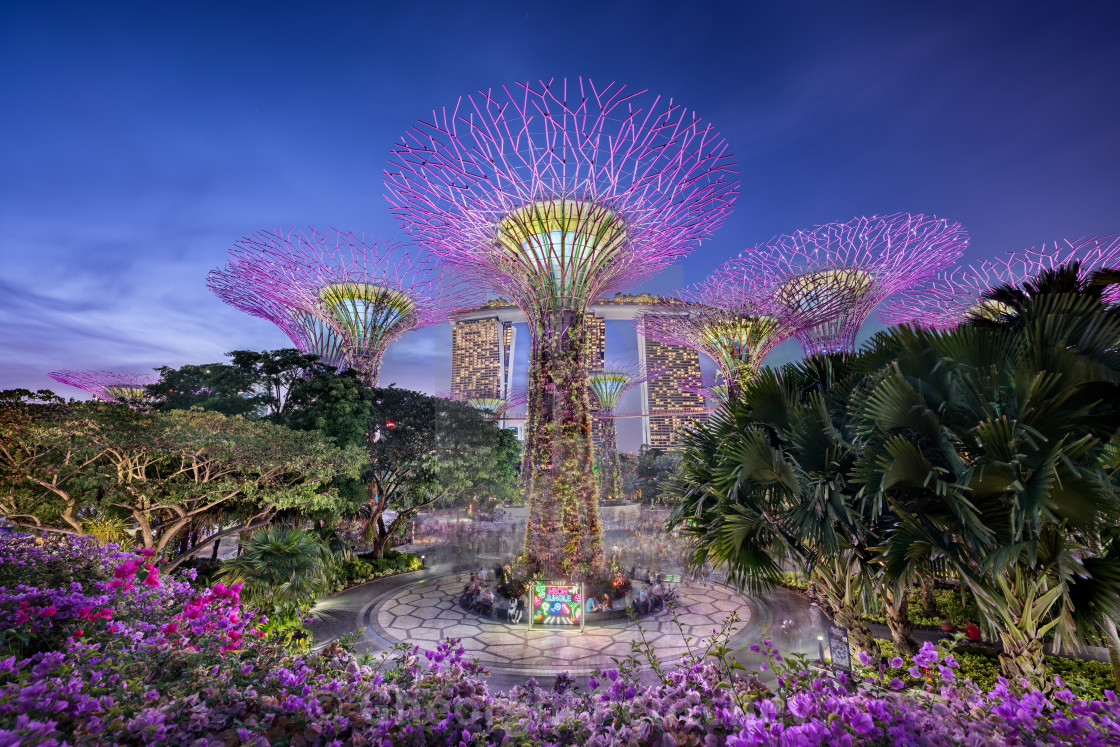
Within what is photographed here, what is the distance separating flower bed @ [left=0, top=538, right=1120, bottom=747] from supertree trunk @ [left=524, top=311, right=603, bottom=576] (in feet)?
34.0

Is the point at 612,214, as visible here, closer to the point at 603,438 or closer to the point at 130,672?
the point at 130,672

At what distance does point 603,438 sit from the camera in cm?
4656

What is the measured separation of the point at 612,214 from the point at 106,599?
12.3 m

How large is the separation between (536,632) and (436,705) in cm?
1016

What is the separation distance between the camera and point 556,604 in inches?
464

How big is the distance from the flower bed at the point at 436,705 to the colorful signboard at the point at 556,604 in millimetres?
9035

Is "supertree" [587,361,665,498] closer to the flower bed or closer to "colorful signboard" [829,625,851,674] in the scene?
"colorful signboard" [829,625,851,674]

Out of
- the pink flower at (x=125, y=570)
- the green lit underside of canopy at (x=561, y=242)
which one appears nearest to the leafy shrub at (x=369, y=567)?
the green lit underside of canopy at (x=561, y=242)

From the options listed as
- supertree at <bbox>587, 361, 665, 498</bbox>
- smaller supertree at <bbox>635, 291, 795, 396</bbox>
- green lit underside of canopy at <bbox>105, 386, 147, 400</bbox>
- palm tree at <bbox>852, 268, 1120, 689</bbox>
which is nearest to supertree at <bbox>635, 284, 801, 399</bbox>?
smaller supertree at <bbox>635, 291, 795, 396</bbox>

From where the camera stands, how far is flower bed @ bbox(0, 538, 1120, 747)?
6.43 ft

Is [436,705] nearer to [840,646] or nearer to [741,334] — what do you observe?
[840,646]

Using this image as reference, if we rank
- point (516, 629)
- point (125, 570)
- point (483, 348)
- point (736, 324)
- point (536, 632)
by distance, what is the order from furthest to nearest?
point (483, 348)
point (736, 324)
point (516, 629)
point (536, 632)
point (125, 570)

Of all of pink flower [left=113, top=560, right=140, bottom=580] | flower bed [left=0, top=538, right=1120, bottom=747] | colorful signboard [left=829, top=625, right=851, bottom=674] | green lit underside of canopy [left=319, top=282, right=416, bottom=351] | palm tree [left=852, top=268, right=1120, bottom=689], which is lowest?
colorful signboard [left=829, top=625, right=851, bottom=674]

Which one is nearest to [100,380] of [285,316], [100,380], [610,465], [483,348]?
[100,380]
